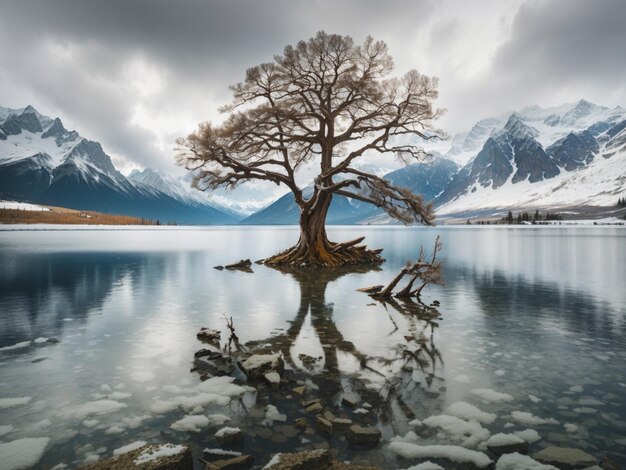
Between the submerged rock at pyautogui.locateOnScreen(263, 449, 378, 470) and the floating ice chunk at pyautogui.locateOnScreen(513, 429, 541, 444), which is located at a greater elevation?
the submerged rock at pyautogui.locateOnScreen(263, 449, 378, 470)

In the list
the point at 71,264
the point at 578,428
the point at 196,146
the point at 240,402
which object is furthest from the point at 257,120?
the point at 578,428

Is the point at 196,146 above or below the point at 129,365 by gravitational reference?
above

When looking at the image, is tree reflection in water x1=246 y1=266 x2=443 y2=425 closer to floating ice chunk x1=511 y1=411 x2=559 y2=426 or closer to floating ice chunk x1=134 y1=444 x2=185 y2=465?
floating ice chunk x1=511 y1=411 x2=559 y2=426

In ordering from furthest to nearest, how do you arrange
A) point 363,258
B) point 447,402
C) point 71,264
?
point 363,258
point 71,264
point 447,402

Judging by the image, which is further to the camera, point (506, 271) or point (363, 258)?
point (363, 258)

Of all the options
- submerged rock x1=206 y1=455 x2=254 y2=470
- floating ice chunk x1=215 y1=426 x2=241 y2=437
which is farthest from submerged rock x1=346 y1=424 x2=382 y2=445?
floating ice chunk x1=215 y1=426 x2=241 y2=437

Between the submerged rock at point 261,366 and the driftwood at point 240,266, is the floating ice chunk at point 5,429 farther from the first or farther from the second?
the driftwood at point 240,266

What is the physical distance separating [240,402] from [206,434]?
139 centimetres


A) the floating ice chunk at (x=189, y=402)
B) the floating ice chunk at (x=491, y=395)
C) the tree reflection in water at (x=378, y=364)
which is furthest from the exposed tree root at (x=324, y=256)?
the floating ice chunk at (x=189, y=402)

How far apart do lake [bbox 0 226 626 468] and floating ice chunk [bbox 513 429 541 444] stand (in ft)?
0.21

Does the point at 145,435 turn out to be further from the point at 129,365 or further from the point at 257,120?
the point at 257,120

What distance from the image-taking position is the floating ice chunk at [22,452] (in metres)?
5.89

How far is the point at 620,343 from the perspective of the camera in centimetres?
1249

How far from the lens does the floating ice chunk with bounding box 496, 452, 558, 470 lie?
5.86m
